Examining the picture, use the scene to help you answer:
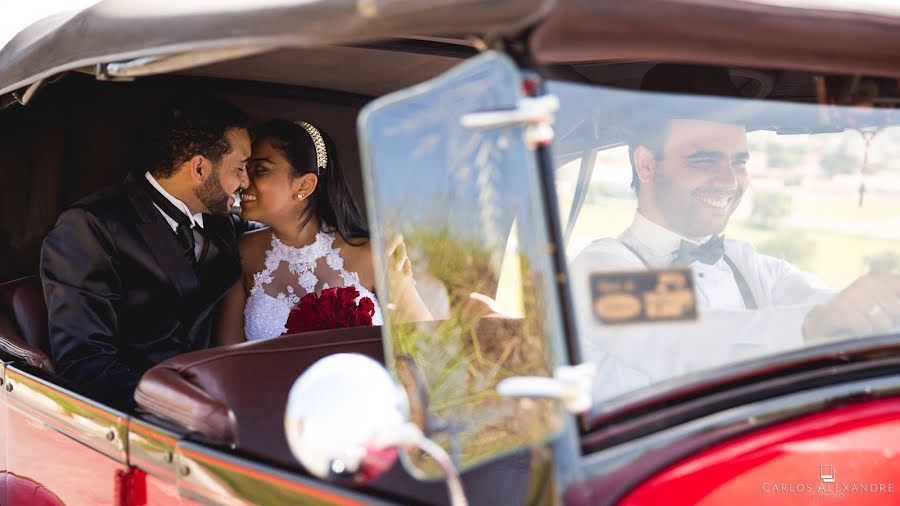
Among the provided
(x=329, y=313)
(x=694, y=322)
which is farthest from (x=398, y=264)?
(x=329, y=313)

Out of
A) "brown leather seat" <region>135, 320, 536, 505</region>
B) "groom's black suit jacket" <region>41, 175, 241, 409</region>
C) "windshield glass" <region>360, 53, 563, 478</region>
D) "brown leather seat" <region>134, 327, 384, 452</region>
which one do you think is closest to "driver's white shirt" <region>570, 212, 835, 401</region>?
"windshield glass" <region>360, 53, 563, 478</region>

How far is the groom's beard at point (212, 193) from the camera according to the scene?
3469 mm

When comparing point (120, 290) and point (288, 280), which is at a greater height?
point (120, 290)

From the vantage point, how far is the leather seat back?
3.18 meters

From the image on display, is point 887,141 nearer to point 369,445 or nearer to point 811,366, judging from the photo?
point 811,366

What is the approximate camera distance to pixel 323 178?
150 inches

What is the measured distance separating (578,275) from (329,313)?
1756 millimetres

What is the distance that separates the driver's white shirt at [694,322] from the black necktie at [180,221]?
6.53 feet

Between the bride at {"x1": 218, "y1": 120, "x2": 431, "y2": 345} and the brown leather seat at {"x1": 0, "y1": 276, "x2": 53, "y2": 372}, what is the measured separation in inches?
25.5

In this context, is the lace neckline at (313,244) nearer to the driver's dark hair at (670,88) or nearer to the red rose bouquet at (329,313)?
the red rose bouquet at (329,313)

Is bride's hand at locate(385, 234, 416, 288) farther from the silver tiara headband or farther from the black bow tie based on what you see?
the silver tiara headband

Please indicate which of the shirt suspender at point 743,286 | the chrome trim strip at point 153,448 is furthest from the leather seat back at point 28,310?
the shirt suspender at point 743,286

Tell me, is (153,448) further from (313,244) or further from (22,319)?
(313,244)

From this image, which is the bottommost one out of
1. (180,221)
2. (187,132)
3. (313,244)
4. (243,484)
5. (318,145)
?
(243,484)
